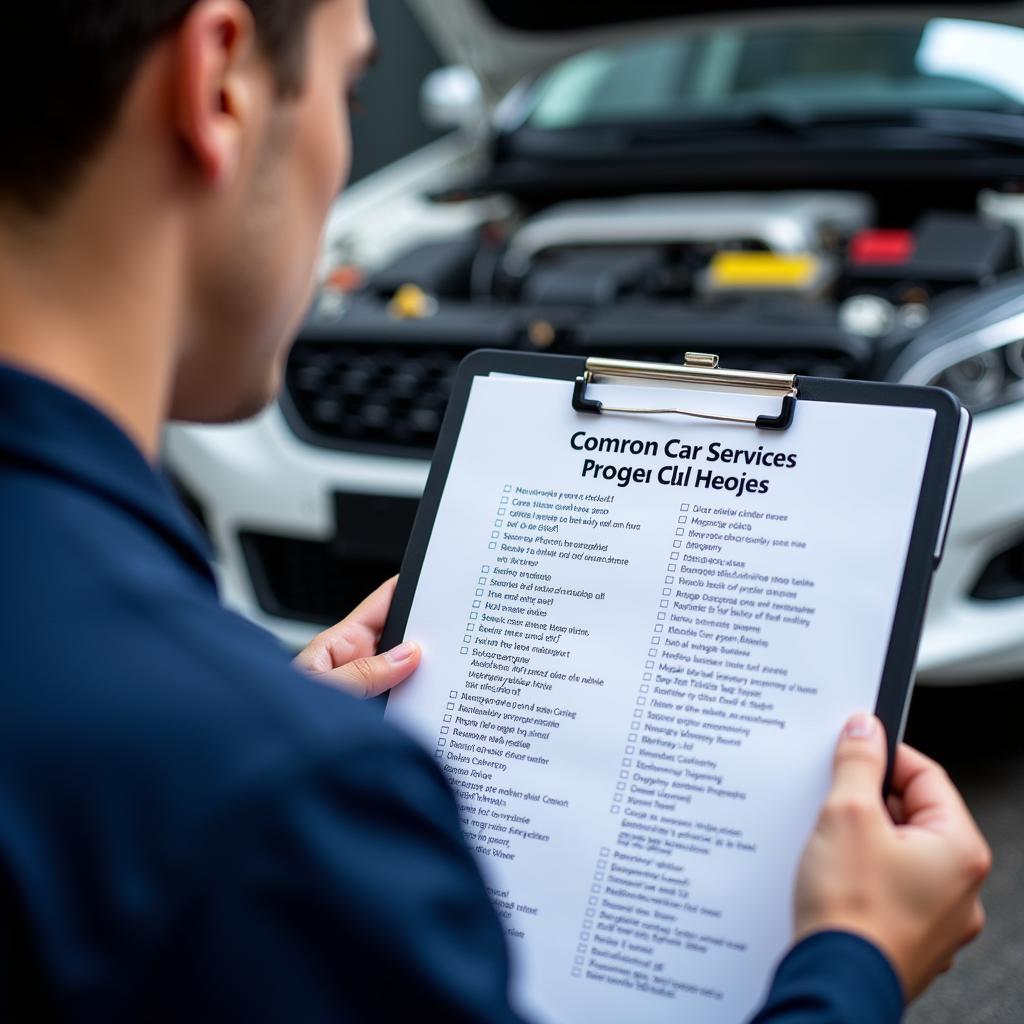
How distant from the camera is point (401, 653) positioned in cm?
95

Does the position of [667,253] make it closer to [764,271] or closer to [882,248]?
[764,271]

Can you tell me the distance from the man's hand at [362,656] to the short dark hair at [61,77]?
0.43 metres

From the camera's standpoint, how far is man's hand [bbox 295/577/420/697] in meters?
0.94

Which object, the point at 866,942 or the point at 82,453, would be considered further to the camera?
the point at 866,942

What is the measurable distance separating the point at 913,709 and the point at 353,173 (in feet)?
16.4

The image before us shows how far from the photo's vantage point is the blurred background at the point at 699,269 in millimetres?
1901

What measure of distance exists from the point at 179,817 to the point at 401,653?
1.51 ft

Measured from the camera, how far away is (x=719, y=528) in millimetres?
907

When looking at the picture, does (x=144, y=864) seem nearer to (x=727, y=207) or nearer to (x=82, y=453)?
(x=82, y=453)

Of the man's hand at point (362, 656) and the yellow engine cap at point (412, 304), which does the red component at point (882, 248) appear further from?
the man's hand at point (362, 656)

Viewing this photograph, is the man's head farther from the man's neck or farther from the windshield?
the windshield

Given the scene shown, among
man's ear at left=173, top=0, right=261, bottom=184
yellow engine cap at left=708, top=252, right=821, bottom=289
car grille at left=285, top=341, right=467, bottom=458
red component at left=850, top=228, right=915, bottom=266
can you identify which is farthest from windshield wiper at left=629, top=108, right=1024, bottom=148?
man's ear at left=173, top=0, right=261, bottom=184

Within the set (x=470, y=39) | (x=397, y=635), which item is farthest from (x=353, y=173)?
(x=397, y=635)

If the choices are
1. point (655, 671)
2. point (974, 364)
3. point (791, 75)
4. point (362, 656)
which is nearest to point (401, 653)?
point (362, 656)
